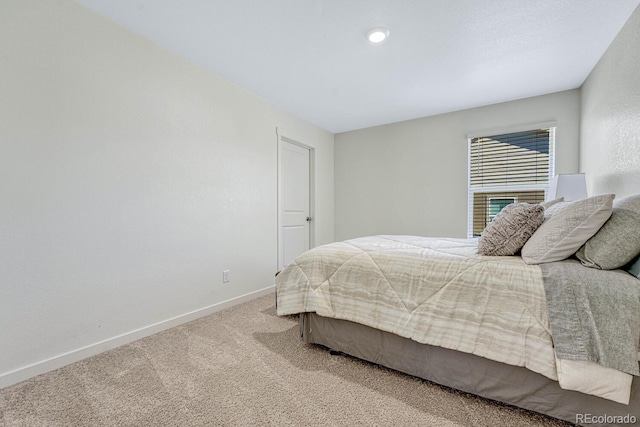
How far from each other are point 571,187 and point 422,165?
Answer: 1799 millimetres

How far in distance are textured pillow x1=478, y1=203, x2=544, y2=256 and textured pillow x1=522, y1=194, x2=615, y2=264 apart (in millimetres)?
125

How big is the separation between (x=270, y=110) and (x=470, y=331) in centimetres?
320

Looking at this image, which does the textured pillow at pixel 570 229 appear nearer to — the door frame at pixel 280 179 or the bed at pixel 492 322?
the bed at pixel 492 322

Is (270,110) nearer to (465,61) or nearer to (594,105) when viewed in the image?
(465,61)

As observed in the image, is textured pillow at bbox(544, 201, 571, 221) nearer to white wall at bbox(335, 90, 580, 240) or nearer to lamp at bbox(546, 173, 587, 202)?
lamp at bbox(546, 173, 587, 202)

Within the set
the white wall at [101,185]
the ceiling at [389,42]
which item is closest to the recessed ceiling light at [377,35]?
the ceiling at [389,42]

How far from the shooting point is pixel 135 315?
7.14 ft

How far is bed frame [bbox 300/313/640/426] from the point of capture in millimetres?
1219

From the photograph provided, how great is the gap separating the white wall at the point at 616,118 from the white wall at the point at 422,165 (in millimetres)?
398

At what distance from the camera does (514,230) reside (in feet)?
5.32

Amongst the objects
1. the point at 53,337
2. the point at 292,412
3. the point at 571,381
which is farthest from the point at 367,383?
the point at 53,337

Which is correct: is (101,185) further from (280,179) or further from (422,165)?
(422,165)

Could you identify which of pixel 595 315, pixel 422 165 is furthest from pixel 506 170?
pixel 595 315

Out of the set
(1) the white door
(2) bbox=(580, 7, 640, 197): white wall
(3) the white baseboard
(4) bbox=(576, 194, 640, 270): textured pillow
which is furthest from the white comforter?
(1) the white door
